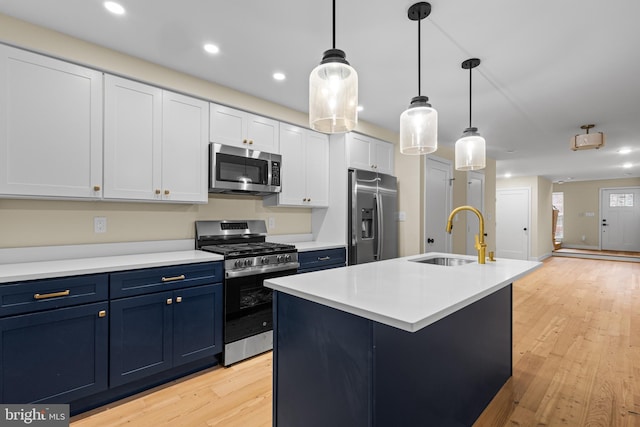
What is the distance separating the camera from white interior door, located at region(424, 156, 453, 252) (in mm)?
4438

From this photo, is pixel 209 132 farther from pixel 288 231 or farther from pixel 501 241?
pixel 501 241

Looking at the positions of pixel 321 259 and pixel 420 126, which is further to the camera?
pixel 321 259

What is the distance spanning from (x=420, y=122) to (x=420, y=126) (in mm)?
23

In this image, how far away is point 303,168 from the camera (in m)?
3.57

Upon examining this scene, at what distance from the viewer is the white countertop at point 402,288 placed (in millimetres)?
1113

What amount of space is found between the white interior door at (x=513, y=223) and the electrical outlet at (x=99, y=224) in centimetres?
933

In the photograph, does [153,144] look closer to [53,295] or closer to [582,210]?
[53,295]

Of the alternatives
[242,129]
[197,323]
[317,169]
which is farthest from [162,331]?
[317,169]

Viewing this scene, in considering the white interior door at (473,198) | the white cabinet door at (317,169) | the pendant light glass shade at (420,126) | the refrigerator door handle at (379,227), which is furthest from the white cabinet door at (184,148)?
the white interior door at (473,198)

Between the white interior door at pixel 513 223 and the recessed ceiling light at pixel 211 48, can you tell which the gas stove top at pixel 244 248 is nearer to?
the recessed ceiling light at pixel 211 48

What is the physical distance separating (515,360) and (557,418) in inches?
32.6

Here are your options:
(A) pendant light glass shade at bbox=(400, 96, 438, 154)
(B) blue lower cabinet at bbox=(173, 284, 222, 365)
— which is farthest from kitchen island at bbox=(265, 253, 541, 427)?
(B) blue lower cabinet at bbox=(173, 284, 222, 365)

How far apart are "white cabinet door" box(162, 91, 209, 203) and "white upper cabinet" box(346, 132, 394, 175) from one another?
1680mm

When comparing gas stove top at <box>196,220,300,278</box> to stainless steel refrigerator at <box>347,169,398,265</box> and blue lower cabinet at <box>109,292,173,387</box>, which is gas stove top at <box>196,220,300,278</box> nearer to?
blue lower cabinet at <box>109,292,173,387</box>
